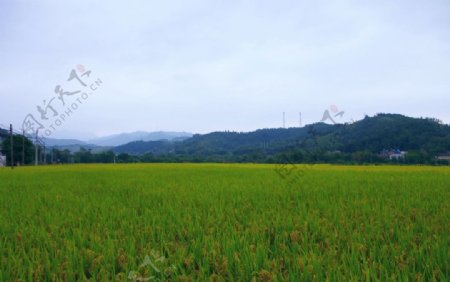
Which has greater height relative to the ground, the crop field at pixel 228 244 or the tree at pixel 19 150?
the tree at pixel 19 150

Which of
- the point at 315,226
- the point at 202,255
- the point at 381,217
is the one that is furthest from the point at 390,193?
the point at 202,255

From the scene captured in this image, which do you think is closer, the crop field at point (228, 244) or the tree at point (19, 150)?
the crop field at point (228, 244)

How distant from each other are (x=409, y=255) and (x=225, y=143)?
89546 millimetres

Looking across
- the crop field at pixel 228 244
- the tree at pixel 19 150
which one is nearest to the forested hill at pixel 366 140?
the tree at pixel 19 150

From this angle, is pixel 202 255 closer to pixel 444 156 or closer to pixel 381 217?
pixel 381 217

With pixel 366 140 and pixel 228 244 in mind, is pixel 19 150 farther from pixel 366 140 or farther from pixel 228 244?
pixel 228 244

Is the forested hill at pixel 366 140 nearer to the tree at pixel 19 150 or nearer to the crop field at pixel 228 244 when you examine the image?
the tree at pixel 19 150

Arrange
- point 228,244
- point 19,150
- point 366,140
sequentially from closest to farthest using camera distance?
1. point 228,244
2. point 366,140
3. point 19,150

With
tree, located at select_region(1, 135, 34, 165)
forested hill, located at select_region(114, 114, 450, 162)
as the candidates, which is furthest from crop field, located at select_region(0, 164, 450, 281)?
tree, located at select_region(1, 135, 34, 165)

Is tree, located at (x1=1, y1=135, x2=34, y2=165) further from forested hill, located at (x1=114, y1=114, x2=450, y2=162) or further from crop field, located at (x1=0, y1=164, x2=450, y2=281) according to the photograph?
crop field, located at (x1=0, y1=164, x2=450, y2=281)

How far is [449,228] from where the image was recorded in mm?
2953

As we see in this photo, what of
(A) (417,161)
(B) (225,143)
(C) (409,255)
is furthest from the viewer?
(B) (225,143)

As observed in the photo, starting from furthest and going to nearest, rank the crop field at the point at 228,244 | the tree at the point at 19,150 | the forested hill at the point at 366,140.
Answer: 1. the tree at the point at 19,150
2. the forested hill at the point at 366,140
3. the crop field at the point at 228,244

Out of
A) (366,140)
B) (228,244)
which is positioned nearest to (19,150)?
(366,140)
